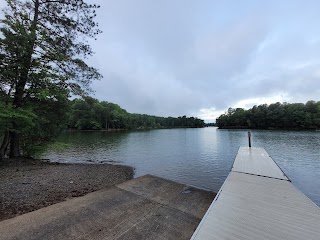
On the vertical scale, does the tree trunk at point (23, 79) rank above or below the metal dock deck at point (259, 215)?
above

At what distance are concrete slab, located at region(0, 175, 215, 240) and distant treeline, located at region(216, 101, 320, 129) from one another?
84.7 m

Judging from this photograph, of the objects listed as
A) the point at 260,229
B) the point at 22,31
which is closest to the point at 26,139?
the point at 22,31

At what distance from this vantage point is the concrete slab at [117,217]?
12.6 ft

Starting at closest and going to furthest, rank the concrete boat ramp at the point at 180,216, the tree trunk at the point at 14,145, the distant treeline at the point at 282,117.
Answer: the concrete boat ramp at the point at 180,216 → the tree trunk at the point at 14,145 → the distant treeline at the point at 282,117

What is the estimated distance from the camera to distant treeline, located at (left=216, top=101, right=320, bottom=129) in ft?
230

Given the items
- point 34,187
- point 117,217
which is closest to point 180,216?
point 117,217

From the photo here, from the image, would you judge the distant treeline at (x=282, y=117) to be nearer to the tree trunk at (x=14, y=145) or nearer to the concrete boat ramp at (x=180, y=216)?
the concrete boat ramp at (x=180, y=216)

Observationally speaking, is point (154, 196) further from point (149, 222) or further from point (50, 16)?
point (50, 16)

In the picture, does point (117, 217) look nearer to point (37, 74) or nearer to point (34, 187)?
point (34, 187)

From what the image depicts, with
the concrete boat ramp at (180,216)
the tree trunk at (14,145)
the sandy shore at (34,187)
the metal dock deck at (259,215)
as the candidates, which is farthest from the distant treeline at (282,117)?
the tree trunk at (14,145)

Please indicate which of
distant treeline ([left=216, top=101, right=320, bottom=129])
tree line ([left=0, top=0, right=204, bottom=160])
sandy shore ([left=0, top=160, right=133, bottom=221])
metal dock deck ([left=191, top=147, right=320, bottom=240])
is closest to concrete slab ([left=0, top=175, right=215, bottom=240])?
sandy shore ([left=0, top=160, right=133, bottom=221])

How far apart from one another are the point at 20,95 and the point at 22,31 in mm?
3467

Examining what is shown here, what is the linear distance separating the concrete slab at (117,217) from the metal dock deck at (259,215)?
0.89m

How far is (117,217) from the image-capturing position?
4.57 m
